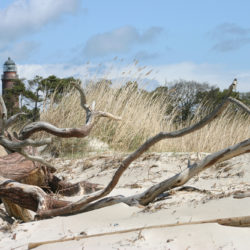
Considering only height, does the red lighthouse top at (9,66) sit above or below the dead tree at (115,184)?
above

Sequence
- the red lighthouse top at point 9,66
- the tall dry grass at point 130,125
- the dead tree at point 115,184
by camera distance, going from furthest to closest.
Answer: the red lighthouse top at point 9,66 → the tall dry grass at point 130,125 → the dead tree at point 115,184

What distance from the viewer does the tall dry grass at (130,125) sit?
812 cm

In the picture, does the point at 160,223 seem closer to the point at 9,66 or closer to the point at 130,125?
the point at 130,125

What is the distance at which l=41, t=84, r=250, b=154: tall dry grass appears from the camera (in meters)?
8.12

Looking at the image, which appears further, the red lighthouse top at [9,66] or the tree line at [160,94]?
the red lighthouse top at [9,66]

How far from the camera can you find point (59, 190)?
5.01 metres

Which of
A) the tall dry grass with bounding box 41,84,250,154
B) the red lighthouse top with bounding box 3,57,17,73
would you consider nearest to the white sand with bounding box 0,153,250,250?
the tall dry grass with bounding box 41,84,250,154

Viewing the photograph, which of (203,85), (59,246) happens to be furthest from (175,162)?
(203,85)

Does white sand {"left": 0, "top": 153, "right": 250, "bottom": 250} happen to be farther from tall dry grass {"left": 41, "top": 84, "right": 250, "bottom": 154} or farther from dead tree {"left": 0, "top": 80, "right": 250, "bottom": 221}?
tall dry grass {"left": 41, "top": 84, "right": 250, "bottom": 154}

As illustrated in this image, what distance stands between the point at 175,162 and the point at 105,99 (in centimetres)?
369

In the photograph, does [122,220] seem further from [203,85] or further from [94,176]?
[203,85]

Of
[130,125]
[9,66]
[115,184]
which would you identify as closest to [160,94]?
[130,125]

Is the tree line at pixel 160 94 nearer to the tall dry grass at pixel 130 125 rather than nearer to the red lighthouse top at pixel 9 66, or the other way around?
the tall dry grass at pixel 130 125

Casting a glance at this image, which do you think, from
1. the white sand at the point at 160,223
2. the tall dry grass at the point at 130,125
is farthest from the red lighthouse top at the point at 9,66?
the white sand at the point at 160,223
